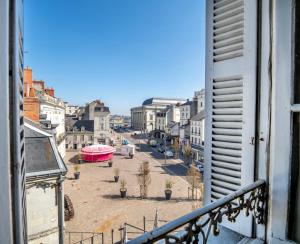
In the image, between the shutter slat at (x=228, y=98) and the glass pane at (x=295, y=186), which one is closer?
the glass pane at (x=295, y=186)

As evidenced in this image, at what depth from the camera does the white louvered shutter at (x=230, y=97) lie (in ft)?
6.19

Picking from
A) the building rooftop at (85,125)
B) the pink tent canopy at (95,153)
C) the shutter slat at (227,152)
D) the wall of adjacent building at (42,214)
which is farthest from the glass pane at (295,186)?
the building rooftop at (85,125)

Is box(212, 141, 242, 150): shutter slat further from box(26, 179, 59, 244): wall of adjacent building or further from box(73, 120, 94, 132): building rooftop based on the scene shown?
box(73, 120, 94, 132): building rooftop

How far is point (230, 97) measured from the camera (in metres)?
2.04

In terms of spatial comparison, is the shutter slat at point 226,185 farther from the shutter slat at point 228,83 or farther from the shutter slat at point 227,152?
the shutter slat at point 228,83

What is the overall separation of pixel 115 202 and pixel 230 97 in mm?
13256

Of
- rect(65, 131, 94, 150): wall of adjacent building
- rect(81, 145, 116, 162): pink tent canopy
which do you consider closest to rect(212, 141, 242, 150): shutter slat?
rect(81, 145, 116, 162): pink tent canopy

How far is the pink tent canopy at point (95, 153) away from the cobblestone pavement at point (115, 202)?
3.35 metres

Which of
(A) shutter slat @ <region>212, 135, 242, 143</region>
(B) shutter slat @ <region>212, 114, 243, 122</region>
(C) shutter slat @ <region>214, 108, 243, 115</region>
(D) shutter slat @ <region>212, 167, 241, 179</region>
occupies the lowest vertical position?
(D) shutter slat @ <region>212, 167, 241, 179</region>

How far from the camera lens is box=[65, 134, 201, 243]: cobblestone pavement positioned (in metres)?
11.3

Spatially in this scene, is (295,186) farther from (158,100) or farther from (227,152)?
(158,100)

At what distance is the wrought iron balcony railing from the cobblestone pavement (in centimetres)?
881

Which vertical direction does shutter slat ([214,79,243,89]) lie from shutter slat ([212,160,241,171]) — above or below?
above

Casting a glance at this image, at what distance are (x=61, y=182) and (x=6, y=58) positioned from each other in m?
6.30
